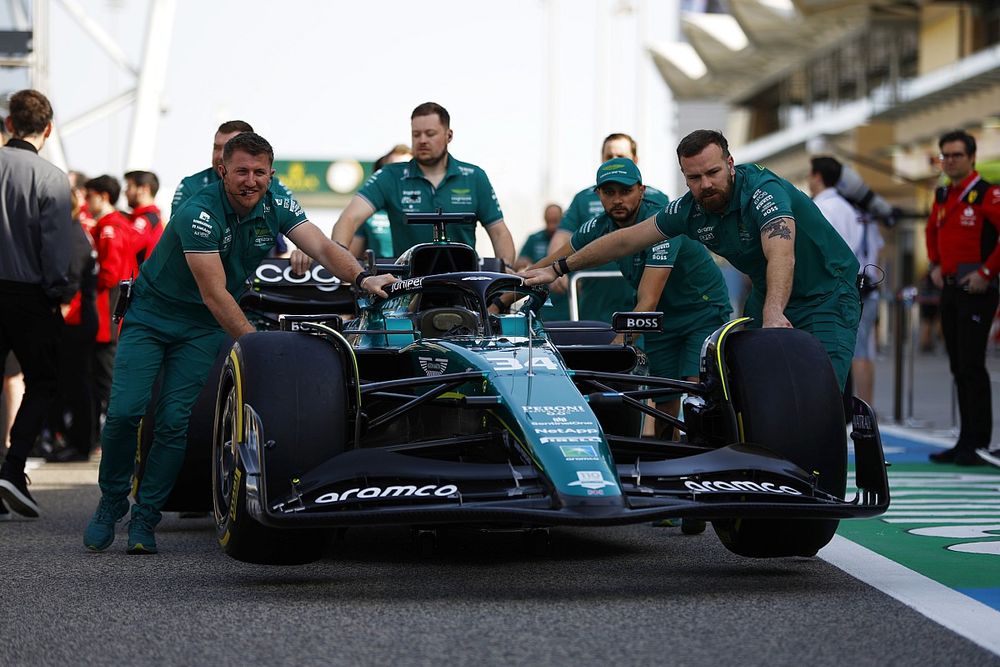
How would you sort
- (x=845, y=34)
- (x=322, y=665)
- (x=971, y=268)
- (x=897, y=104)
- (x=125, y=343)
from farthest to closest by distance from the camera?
(x=845, y=34) < (x=897, y=104) < (x=971, y=268) < (x=125, y=343) < (x=322, y=665)

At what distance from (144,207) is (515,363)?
613 cm

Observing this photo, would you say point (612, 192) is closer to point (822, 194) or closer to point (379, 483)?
point (379, 483)

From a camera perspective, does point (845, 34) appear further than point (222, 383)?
Yes

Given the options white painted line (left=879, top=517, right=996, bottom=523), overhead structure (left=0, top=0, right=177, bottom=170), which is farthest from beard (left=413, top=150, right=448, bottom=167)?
overhead structure (left=0, top=0, right=177, bottom=170)

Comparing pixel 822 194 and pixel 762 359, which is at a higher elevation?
pixel 822 194

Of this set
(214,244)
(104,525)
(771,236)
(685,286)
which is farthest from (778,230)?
(104,525)

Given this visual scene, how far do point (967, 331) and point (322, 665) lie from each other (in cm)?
723

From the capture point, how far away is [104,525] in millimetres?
7148

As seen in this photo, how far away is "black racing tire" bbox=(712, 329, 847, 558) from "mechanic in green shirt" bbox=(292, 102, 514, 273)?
3.21m

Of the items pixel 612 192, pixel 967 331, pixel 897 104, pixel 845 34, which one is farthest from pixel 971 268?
pixel 845 34

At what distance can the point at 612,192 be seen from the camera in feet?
26.5

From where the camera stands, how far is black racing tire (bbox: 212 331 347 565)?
584cm

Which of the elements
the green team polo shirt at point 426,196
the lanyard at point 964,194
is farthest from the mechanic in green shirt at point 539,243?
the green team polo shirt at point 426,196

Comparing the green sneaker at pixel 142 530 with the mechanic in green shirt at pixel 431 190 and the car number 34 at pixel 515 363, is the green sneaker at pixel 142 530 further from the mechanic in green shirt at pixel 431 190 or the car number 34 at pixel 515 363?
the mechanic in green shirt at pixel 431 190
